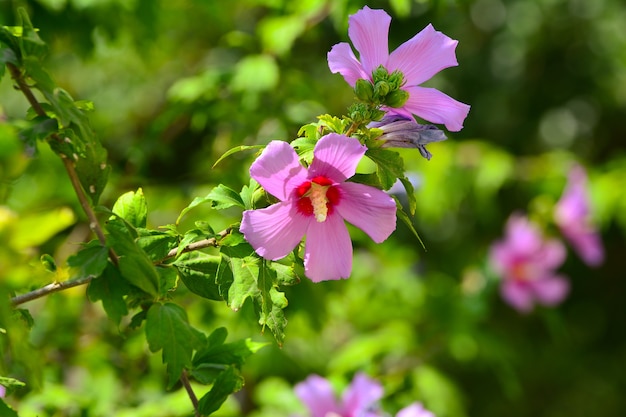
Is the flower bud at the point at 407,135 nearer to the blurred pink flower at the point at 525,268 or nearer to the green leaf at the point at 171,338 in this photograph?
the green leaf at the point at 171,338

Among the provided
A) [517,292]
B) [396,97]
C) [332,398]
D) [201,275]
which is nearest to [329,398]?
[332,398]

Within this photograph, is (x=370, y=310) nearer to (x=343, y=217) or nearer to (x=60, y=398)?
(x=60, y=398)

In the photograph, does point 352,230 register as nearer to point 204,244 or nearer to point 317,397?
point 317,397

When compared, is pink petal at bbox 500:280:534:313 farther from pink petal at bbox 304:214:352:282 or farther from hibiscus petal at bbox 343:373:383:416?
pink petal at bbox 304:214:352:282

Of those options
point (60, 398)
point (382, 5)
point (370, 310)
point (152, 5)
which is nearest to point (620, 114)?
point (382, 5)

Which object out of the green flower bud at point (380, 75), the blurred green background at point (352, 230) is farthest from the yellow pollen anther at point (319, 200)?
the blurred green background at point (352, 230)

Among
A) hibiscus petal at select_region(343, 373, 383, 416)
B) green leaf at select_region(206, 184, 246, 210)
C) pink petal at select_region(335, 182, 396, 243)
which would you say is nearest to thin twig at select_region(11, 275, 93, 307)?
green leaf at select_region(206, 184, 246, 210)
